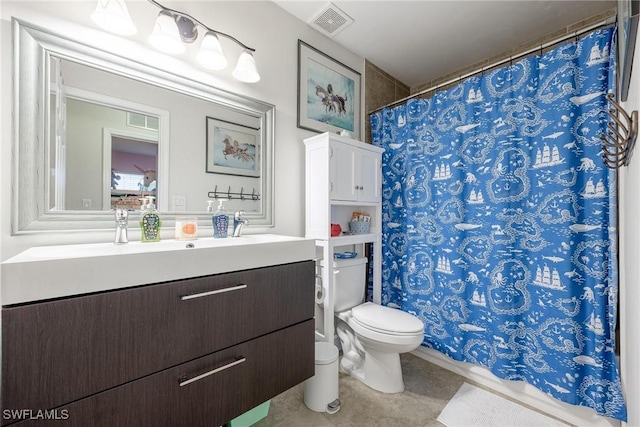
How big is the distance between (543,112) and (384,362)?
5.57 ft

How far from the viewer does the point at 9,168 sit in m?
0.98

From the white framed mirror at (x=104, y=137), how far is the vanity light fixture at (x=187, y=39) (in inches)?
4.8

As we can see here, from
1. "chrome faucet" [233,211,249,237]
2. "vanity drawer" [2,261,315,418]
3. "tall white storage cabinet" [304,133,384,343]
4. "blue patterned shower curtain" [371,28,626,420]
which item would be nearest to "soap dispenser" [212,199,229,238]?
"chrome faucet" [233,211,249,237]

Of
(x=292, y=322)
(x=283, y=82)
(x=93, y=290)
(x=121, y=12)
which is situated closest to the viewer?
(x=93, y=290)

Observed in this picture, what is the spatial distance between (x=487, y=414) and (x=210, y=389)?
4.81 feet

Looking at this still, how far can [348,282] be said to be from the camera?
6.41ft

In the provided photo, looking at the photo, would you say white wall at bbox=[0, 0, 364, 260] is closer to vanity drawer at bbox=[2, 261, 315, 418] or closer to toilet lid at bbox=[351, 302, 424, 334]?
vanity drawer at bbox=[2, 261, 315, 418]

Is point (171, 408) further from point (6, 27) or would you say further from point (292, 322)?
point (6, 27)

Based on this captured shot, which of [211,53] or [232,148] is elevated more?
[211,53]

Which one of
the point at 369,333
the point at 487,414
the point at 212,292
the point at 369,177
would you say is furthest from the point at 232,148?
the point at 487,414

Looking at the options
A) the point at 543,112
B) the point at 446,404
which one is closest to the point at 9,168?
the point at 446,404

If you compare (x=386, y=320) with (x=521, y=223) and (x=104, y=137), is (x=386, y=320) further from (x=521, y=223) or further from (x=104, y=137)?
(x=104, y=137)

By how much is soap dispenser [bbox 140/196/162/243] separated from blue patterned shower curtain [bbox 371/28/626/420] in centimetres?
165

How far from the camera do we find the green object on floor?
3.99ft
